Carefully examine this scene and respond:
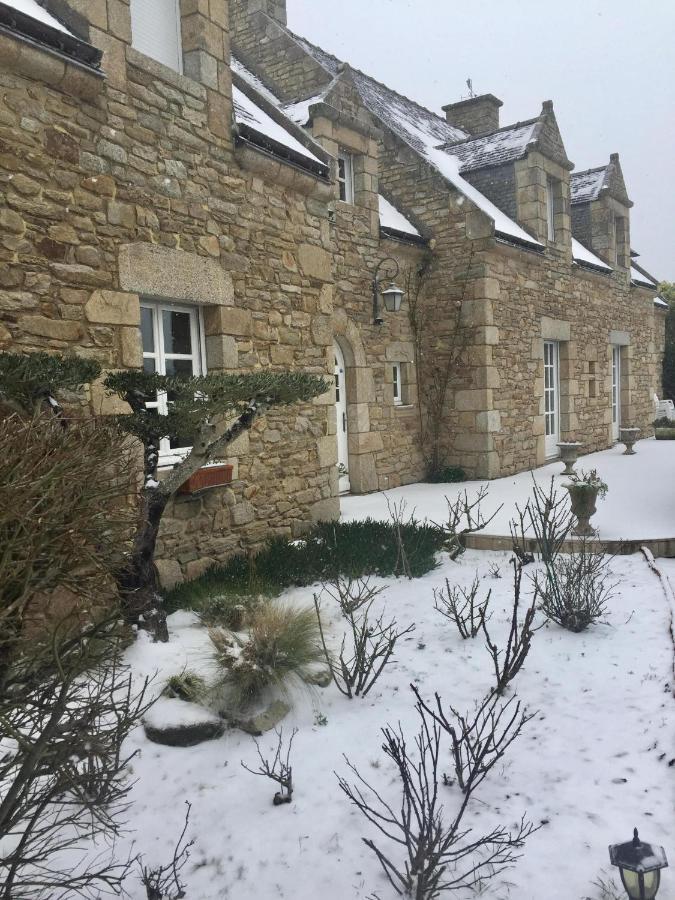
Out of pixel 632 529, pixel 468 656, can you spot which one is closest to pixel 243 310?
pixel 468 656

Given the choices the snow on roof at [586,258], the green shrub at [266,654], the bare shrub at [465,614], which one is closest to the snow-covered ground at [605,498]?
the bare shrub at [465,614]

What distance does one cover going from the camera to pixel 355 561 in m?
5.72

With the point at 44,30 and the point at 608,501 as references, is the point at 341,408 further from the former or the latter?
the point at 44,30

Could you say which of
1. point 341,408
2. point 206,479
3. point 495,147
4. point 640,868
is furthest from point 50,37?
point 495,147

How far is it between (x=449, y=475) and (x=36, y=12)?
7.52 m

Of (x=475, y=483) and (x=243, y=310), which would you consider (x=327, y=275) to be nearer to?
(x=243, y=310)

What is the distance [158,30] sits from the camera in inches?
206

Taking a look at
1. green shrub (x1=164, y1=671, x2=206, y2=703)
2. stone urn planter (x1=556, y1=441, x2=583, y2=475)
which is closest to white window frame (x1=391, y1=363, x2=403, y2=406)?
stone urn planter (x1=556, y1=441, x2=583, y2=475)

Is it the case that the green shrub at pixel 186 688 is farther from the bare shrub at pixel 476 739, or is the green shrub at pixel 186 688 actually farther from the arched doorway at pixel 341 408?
the arched doorway at pixel 341 408

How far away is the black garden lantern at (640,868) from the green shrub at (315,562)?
2836 millimetres

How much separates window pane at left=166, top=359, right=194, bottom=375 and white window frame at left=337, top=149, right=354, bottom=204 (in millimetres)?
4370

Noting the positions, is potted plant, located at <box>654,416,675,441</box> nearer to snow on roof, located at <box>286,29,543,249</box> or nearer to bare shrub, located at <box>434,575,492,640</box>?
snow on roof, located at <box>286,29,543,249</box>

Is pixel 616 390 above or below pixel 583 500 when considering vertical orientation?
above

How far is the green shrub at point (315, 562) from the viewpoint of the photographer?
477 cm
